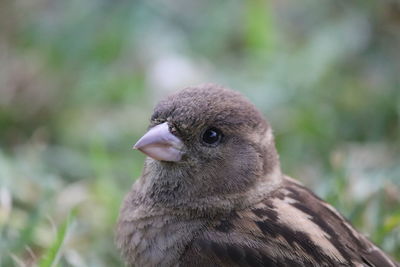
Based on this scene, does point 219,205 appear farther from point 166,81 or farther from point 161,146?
point 166,81

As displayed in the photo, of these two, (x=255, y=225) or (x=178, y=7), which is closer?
(x=255, y=225)

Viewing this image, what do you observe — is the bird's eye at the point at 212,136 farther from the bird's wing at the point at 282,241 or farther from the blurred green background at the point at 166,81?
the blurred green background at the point at 166,81

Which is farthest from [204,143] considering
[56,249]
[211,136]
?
[56,249]

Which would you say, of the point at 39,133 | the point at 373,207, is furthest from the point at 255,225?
the point at 39,133

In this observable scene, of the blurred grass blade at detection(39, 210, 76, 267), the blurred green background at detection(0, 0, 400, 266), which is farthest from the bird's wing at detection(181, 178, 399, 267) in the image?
the blurred green background at detection(0, 0, 400, 266)

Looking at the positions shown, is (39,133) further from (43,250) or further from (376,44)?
(376,44)

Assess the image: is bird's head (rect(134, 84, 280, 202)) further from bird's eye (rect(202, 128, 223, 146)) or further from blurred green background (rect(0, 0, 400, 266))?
blurred green background (rect(0, 0, 400, 266))

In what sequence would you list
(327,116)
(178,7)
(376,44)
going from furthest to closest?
(178,7) → (376,44) → (327,116)
